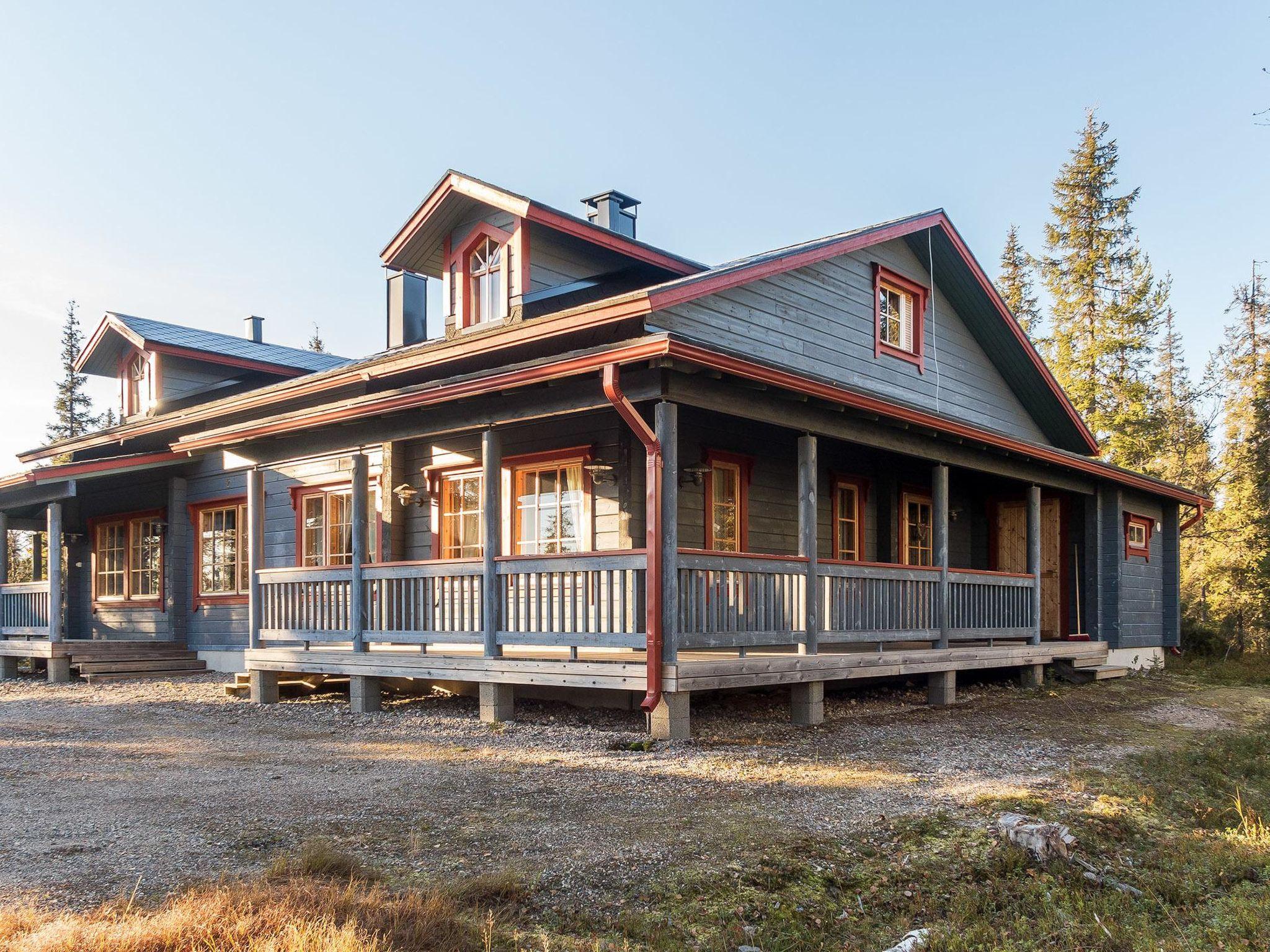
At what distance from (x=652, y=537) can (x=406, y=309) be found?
9.04 metres

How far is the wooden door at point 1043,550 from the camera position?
17141 mm

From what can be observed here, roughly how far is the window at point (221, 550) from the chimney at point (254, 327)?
629 cm

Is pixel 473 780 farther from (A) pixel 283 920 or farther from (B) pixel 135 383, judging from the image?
(B) pixel 135 383

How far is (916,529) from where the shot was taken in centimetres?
1616

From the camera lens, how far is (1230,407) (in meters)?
32.1

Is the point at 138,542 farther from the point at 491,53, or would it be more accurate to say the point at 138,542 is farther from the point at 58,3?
the point at 491,53

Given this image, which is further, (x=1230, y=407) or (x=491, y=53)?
(x=1230, y=407)

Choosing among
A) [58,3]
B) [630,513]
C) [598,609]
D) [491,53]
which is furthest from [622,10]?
[598,609]

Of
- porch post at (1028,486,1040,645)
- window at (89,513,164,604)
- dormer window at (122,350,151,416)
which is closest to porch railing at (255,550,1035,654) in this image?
porch post at (1028,486,1040,645)

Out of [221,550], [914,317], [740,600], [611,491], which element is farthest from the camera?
[221,550]

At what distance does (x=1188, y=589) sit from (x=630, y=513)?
24436 mm

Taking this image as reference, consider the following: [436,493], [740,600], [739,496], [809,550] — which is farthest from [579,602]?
[436,493]

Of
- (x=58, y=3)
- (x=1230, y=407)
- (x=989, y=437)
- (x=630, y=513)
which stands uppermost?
(x=58, y=3)

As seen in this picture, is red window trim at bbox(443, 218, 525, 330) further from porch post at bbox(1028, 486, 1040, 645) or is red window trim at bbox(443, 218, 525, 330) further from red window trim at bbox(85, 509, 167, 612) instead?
porch post at bbox(1028, 486, 1040, 645)
